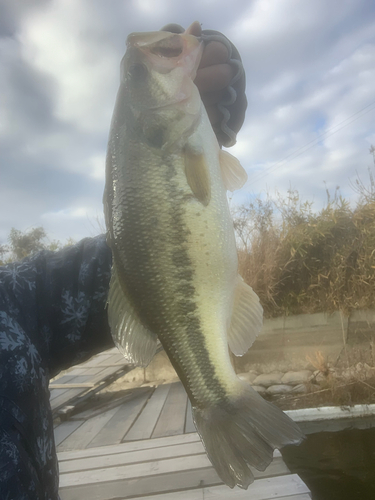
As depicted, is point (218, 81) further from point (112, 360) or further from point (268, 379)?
point (112, 360)

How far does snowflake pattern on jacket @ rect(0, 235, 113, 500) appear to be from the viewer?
1076 mm

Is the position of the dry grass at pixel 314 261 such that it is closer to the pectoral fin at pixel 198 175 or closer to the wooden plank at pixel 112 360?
the wooden plank at pixel 112 360

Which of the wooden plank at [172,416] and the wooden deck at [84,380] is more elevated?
the wooden deck at [84,380]

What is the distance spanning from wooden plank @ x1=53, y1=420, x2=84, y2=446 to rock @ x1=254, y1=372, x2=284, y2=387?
330cm

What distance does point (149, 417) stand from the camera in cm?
454

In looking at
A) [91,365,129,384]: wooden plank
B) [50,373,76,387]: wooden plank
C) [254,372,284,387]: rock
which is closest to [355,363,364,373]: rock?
[254,372,284,387]: rock

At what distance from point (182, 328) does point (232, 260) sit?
0.89 ft

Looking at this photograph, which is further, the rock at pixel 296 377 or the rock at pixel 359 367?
the rock at pixel 296 377

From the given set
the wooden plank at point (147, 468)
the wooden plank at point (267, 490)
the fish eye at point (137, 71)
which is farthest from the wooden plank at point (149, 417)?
the fish eye at point (137, 71)

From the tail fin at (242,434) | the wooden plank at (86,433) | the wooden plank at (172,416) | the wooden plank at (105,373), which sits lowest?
the wooden plank at (172,416)

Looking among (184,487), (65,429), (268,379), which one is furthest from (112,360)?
(184,487)

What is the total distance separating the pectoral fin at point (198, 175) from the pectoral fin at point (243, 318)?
1.00ft

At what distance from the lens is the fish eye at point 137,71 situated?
131cm

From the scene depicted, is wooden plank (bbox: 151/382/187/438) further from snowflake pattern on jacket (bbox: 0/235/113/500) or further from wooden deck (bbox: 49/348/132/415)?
snowflake pattern on jacket (bbox: 0/235/113/500)
